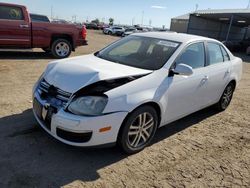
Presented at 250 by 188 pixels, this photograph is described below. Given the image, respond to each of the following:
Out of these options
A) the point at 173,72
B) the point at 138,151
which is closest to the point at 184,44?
the point at 173,72

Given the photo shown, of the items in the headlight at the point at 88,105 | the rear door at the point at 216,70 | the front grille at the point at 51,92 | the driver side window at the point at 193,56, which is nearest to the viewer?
the headlight at the point at 88,105

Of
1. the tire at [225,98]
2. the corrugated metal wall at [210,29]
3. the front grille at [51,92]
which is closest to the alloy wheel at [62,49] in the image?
the tire at [225,98]

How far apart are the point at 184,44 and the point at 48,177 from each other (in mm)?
2769

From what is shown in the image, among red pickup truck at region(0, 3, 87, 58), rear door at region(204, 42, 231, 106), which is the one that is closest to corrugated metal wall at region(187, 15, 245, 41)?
red pickup truck at region(0, 3, 87, 58)

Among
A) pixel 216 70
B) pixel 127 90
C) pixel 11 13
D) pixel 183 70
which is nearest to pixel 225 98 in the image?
pixel 216 70

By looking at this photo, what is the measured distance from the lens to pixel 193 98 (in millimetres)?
4496

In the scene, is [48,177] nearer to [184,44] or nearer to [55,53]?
[184,44]

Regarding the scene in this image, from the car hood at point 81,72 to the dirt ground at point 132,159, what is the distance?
0.90m

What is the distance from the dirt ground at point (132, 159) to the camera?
3.15 m

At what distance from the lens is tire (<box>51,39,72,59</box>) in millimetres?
10672

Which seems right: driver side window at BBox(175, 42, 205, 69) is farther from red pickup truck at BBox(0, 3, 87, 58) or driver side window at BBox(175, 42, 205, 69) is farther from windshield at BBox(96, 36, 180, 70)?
red pickup truck at BBox(0, 3, 87, 58)

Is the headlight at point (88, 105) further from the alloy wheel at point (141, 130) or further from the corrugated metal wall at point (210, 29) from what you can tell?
the corrugated metal wall at point (210, 29)

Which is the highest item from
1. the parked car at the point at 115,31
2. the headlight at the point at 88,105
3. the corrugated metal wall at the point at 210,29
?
the headlight at the point at 88,105

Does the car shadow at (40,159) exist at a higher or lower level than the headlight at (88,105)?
lower
